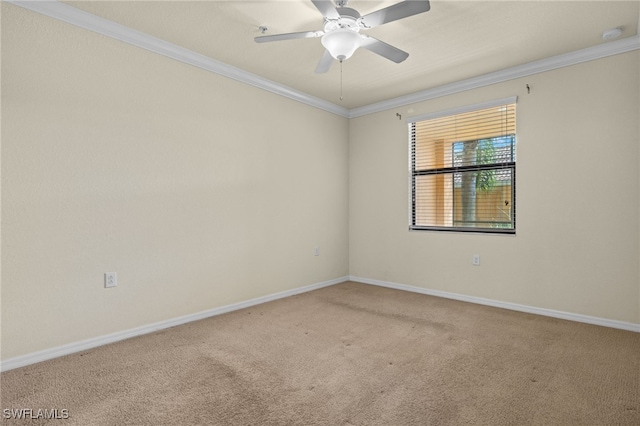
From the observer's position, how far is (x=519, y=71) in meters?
3.57

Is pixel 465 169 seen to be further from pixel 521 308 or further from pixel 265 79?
pixel 265 79

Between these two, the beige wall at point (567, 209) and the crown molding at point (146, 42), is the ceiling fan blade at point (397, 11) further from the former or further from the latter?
the beige wall at point (567, 209)

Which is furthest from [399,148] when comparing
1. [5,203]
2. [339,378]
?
[5,203]

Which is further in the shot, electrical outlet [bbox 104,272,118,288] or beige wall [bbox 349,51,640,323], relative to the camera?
beige wall [bbox 349,51,640,323]

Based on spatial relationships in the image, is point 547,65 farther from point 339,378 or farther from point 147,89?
point 147,89

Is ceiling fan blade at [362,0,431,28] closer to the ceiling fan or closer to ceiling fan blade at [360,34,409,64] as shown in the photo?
the ceiling fan

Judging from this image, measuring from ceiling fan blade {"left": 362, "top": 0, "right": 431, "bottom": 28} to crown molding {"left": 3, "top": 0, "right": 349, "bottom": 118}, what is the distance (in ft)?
5.93

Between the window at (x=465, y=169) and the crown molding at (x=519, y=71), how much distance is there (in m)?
0.25

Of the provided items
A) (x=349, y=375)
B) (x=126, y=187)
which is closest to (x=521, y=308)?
(x=349, y=375)

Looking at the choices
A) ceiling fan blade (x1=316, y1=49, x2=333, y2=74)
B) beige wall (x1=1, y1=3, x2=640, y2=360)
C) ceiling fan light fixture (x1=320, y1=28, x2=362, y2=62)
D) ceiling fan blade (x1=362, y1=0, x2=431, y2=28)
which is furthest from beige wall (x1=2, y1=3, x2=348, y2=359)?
ceiling fan blade (x1=362, y1=0, x2=431, y2=28)

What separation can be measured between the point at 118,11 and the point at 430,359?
3426 millimetres

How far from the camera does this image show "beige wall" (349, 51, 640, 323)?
10.0ft

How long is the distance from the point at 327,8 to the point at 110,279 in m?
2.56

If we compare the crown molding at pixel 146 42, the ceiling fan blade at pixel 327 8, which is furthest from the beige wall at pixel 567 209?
the ceiling fan blade at pixel 327 8
